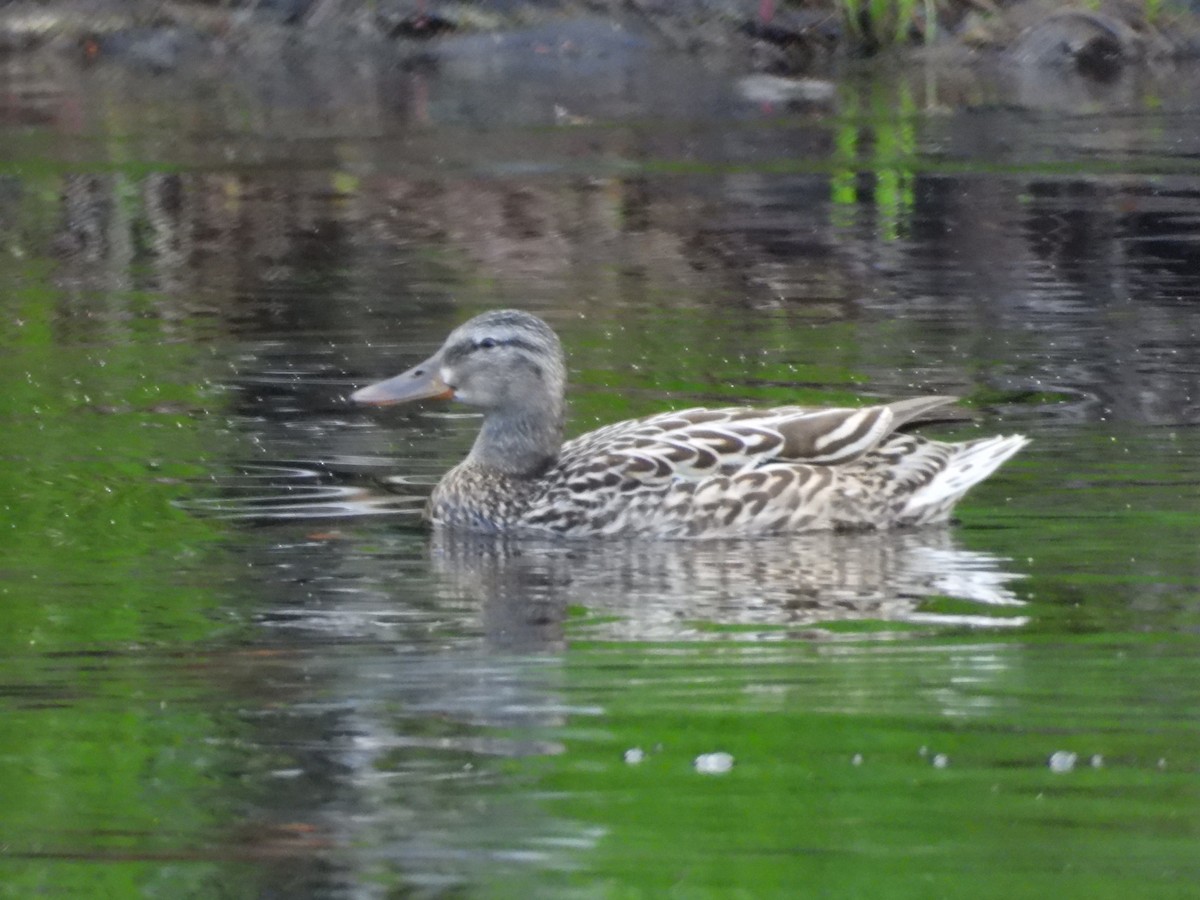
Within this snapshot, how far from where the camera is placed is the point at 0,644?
24.2ft

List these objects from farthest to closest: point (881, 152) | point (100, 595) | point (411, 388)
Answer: point (881, 152) < point (411, 388) < point (100, 595)

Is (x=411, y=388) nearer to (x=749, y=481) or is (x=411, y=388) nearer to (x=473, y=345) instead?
(x=473, y=345)

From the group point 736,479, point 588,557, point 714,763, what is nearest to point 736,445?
point 736,479

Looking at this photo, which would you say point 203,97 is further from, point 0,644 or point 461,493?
point 0,644

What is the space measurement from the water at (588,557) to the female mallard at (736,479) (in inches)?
6.5

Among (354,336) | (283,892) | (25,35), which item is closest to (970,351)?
(354,336)

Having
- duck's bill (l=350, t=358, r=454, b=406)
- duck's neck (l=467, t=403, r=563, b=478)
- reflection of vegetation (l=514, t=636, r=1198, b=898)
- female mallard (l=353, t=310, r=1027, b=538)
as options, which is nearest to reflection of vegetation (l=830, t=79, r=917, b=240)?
duck's neck (l=467, t=403, r=563, b=478)

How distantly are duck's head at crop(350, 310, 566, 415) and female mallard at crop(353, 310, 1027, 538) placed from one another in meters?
0.29

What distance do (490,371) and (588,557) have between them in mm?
1115

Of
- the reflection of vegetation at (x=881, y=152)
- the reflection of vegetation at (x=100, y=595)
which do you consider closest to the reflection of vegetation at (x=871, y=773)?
the reflection of vegetation at (x=100, y=595)

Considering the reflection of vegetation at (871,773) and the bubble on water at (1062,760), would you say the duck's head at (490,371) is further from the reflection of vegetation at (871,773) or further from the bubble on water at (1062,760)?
the bubble on water at (1062,760)

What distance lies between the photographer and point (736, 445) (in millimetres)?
9219

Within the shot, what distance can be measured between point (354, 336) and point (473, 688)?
6.46m

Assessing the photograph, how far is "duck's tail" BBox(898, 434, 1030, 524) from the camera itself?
30.0ft
